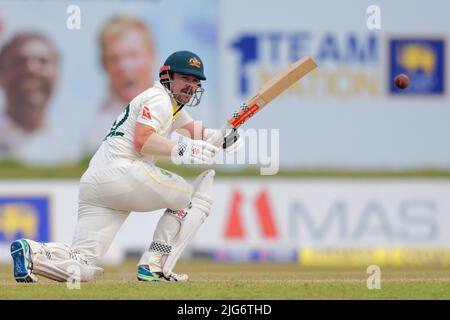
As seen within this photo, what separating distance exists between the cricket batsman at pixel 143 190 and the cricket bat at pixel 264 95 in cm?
39

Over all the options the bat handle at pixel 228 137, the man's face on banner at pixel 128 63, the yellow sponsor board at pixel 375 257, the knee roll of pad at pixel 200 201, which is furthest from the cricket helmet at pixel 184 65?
the man's face on banner at pixel 128 63

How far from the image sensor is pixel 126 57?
18.2 meters

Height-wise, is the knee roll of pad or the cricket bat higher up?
the cricket bat

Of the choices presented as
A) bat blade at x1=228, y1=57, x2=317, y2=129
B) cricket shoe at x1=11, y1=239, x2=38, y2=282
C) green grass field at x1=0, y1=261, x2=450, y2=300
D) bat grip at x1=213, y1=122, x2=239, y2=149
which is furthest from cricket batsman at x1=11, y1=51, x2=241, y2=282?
bat blade at x1=228, y1=57, x2=317, y2=129

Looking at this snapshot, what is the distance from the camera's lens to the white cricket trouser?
7.89 meters

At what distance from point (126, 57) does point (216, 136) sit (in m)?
9.99

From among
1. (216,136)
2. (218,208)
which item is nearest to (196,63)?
(216,136)

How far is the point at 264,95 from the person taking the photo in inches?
337

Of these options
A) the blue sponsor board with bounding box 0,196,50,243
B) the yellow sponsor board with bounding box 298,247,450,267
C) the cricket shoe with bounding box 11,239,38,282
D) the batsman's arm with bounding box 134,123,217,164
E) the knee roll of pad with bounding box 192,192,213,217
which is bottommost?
the yellow sponsor board with bounding box 298,247,450,267

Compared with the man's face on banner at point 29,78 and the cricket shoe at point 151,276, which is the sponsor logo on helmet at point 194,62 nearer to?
the cricket shoe at point 151,276

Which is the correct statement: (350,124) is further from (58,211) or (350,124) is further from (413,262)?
(58,211)

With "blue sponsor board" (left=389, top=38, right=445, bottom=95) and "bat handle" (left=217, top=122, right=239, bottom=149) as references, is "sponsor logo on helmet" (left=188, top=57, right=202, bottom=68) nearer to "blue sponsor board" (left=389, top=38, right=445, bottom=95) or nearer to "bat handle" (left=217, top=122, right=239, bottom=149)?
"bat handle" (left=217, top=122, right=239, bottom=149)

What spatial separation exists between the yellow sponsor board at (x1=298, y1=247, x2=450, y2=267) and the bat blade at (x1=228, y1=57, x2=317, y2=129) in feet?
21.5

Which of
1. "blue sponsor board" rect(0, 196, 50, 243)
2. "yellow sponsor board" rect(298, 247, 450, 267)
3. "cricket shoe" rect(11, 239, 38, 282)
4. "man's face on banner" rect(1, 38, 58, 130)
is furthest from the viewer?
"man's face on banner" rect(1, 38, 58, 130)
